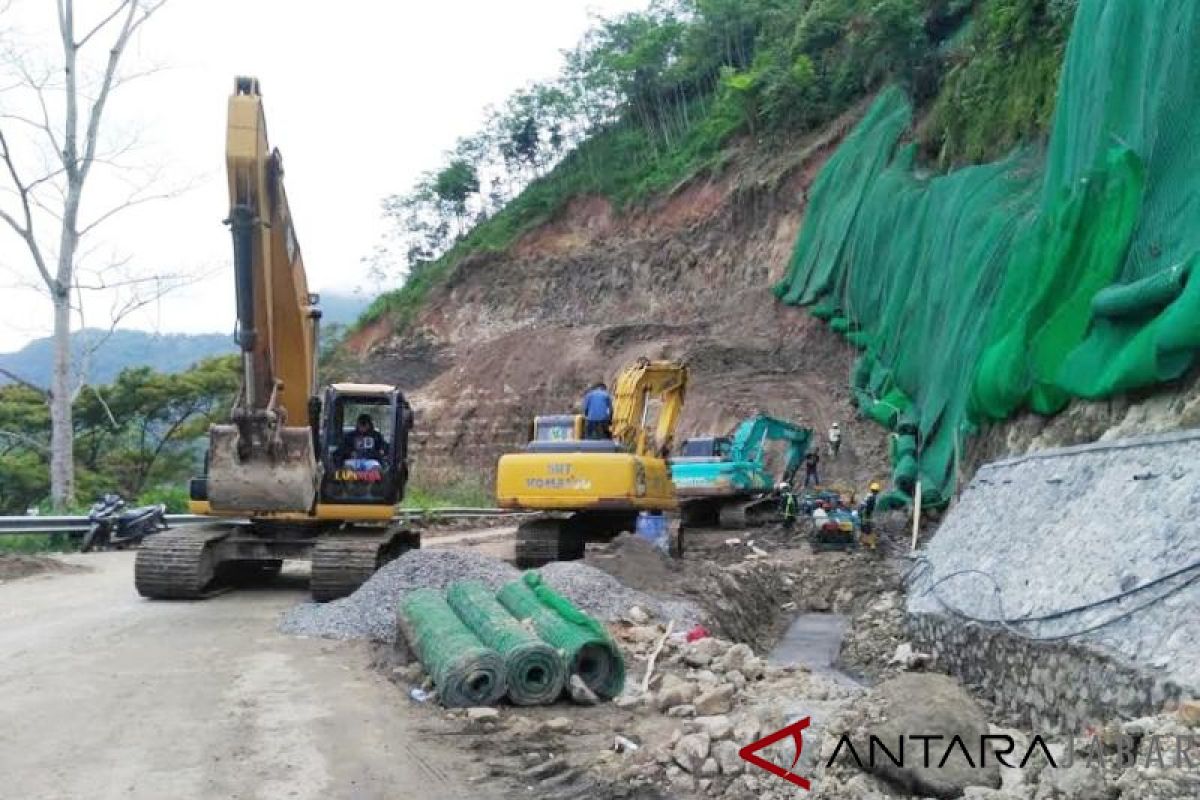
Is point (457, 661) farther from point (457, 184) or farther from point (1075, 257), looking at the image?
point (457, 184)


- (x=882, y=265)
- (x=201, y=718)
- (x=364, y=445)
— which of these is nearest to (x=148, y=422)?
(x=882, y=265)

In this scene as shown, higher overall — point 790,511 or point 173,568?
point 173,568

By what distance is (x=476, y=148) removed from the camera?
53031mm

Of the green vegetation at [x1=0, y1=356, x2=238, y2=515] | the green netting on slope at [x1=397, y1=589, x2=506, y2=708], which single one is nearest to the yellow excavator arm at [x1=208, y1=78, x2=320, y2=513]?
the green netting on slope at [x1=397, y1=589, x2=506, y2=708]

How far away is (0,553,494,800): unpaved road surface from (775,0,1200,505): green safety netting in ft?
19.4

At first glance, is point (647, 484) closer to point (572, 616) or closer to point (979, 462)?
point (979, 462)

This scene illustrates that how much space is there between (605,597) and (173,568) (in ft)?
13.8

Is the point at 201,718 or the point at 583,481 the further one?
the point at 583,481

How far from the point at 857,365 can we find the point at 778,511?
6.19 m

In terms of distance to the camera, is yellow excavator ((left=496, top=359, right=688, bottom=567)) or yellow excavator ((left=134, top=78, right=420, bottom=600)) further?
yellow excavator ((left=496, top=359, right=688, bottom=567))

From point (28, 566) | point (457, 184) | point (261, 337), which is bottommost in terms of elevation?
point (28, 566)

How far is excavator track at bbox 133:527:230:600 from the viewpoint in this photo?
1030 centimetres

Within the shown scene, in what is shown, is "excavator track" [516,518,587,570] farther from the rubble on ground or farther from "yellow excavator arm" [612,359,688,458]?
the rubble on ground

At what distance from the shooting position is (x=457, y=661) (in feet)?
19.9
